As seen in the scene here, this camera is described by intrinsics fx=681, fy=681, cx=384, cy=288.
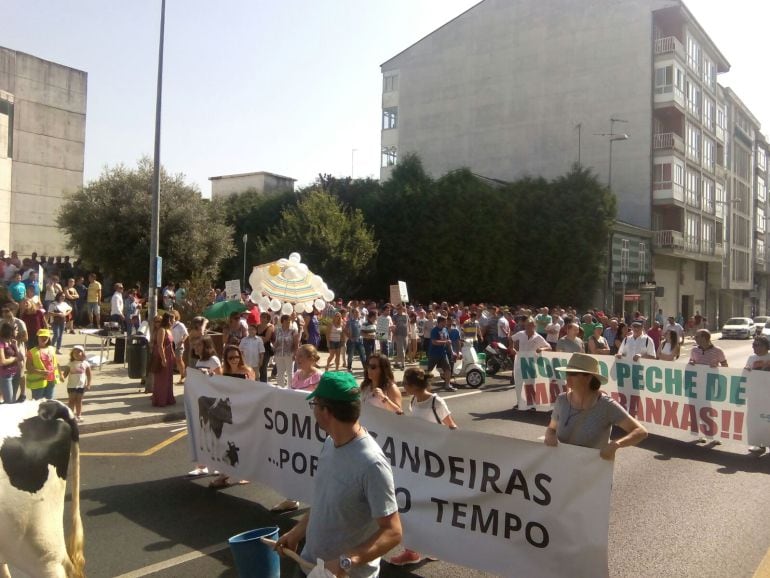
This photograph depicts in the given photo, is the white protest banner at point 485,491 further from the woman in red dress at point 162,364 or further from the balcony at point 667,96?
the balcony at point 667,96

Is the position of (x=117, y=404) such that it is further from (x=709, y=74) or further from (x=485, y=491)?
(x=709, y=74)

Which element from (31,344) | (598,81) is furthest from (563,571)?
(598,81)

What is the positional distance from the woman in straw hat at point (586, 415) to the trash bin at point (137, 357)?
34.9 feet

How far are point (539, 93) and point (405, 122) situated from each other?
1112cm

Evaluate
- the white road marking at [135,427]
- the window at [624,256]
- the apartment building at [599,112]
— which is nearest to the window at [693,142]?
the apartment building at [599,112]

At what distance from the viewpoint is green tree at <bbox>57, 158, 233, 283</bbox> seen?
92.1ft

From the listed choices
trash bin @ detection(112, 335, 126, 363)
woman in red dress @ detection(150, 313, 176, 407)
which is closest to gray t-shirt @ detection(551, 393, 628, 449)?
woman in red dress @ detection(150, 313, 176, 407)

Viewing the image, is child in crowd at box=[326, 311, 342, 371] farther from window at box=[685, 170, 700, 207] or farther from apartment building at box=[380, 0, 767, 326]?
window at box=[685, 170, 700, 207]

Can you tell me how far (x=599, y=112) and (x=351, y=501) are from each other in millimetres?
49655

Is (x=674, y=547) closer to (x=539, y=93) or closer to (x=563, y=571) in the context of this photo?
(x=563, y=571)

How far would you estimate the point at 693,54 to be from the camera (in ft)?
169

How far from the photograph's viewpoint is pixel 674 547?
231 inches

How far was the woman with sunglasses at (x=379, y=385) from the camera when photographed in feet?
22.0

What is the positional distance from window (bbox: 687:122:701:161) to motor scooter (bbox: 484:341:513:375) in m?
38.2
